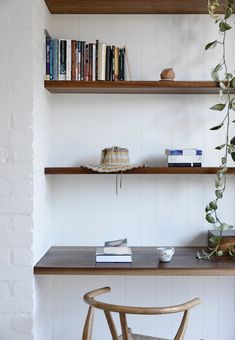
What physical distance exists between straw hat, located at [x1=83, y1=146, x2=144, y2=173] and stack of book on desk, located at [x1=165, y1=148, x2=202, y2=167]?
0.19m

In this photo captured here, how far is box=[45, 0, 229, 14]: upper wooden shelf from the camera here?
97.5 inches

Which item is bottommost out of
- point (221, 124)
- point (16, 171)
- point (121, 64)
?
point (16, 171)

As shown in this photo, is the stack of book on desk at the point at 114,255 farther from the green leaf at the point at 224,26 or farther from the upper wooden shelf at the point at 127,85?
the green leaf at the point at 224,26

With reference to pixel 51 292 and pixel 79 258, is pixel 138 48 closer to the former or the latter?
pixel 79 258

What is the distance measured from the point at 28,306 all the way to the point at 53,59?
130 centimetres

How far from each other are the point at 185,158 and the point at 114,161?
39 centimetres

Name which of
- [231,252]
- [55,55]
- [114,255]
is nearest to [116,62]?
[55,55]

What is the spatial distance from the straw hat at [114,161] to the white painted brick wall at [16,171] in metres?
0.43

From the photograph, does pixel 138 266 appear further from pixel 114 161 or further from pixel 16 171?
pixel 16 171

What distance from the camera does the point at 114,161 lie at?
95.7 inches

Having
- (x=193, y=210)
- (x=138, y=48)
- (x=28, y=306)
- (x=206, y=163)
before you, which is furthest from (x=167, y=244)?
(x=138, y=48)

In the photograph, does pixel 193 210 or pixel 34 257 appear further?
pixel 193 210

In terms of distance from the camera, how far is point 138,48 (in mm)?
2680

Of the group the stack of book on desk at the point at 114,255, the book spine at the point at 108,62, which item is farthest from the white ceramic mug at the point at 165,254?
the book spine at the point at 108,62
